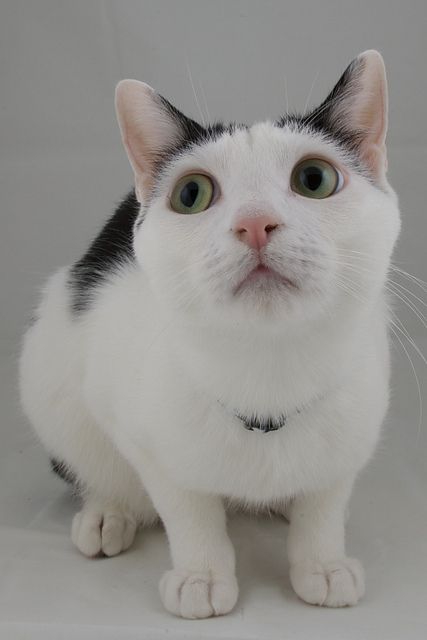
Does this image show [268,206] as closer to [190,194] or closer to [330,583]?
[190,194]

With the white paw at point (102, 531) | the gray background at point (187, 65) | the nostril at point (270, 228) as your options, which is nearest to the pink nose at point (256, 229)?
the nostril at point (270, 228)

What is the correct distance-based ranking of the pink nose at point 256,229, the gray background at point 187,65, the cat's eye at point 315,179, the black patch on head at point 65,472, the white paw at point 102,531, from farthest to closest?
the gray background at point 187,65
the black patch on head at point 65,472
the white paw at point 102,531
the cat's eye at point 315,179
the pink nose at point 256,229

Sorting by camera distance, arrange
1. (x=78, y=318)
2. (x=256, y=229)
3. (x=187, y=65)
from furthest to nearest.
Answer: (x=187, y=65) < (x=78, y=318) < (x=256, y=229)

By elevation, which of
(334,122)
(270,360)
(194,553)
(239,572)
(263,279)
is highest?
(334,122)

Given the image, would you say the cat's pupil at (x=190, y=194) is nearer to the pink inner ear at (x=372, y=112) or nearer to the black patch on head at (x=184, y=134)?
the black patch on head at (x=184, y=134)

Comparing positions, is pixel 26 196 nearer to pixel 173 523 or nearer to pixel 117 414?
pixel 117 414

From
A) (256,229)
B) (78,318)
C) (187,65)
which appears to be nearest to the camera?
(256,229)

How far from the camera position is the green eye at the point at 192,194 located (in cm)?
119

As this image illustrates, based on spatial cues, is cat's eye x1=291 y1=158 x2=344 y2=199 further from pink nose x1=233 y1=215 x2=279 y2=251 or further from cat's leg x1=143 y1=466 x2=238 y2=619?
cat's leg x1=143 y1=466 x2=238 y2=619

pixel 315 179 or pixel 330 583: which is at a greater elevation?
pixel 315 179

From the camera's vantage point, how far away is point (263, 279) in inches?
42.1

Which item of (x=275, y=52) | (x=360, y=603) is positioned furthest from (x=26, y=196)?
(x=360, y=603)

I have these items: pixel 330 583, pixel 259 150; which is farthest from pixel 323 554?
pixel 259 150

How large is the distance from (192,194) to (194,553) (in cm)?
56
